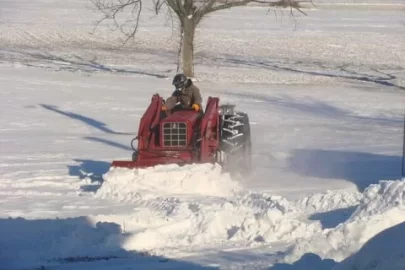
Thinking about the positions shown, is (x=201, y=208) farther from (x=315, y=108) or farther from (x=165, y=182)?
(x=315, y=108)

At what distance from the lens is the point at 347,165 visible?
16297 millimetres

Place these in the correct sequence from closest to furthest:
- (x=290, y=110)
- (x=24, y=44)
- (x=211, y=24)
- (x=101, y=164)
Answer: (x=101, y=164)
(x=290, y=110)
(x=24, y=44)
(x=211, y=24)

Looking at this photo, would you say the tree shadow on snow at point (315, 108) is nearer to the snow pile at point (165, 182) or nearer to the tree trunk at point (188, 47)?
the tree trunk at point (188, 47)

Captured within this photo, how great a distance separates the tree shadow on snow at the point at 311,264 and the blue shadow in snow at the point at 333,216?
341 cm

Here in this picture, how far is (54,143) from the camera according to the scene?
751 inches

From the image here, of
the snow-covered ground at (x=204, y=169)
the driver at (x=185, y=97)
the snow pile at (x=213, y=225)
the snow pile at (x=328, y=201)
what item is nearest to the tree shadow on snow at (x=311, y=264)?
the snow-covered ground at (x=204, y=169)

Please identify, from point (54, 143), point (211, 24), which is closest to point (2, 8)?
point (211, 24)

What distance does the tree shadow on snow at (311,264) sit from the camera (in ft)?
23.0

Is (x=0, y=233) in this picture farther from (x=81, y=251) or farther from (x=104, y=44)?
(x=104, y=44)

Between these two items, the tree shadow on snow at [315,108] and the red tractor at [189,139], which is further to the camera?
the tree shadow on snow at [315,108]

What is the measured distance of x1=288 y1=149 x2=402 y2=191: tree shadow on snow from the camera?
1504cm

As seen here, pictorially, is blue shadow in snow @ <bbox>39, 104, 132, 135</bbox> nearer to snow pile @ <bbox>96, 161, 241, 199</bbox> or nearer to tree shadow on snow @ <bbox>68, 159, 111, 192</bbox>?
tree shadow on snow @ <bbox>68, 159, 111, 192</bbox>

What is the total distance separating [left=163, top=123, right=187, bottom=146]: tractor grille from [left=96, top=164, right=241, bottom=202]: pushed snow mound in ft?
2.36

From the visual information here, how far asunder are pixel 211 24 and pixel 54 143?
151 feet
